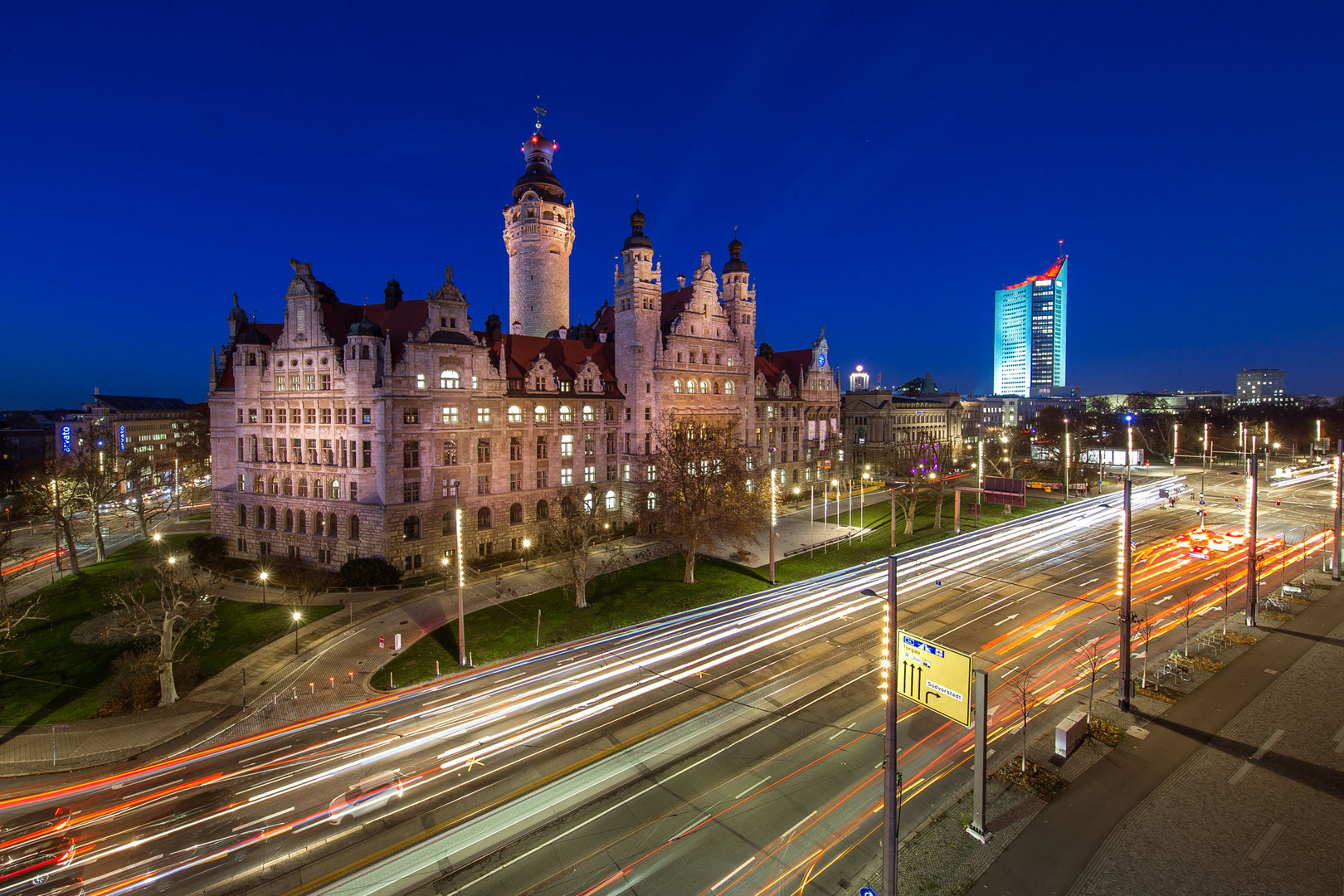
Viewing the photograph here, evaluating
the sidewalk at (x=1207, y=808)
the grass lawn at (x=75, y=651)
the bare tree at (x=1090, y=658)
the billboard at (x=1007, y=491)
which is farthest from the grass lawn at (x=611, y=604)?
the sidewalk at (x=1207, y=808)

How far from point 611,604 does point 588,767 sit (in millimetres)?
20063

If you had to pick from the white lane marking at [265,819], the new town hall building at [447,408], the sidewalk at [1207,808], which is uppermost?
the new town hall building at [447,408]

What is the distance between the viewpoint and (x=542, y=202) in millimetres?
75750

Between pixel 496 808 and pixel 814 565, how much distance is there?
35.7 meters

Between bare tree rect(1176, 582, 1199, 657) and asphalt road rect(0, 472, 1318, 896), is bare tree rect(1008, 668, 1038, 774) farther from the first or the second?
bare tree rect(1176, 582, 1199, 657)

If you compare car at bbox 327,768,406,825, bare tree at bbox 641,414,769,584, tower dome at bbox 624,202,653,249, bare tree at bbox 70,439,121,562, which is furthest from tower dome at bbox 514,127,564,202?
car at bbox 327,768,406,825

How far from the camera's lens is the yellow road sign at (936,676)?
14883 millimetres

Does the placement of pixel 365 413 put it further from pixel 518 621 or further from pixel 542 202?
pixel 542 202

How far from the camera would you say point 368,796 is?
21.2m

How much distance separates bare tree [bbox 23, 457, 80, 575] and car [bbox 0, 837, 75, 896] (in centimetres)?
4300

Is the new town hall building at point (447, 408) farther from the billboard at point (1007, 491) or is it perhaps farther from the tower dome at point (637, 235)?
the billboard at point (1007, 491)

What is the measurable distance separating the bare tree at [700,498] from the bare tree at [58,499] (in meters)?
47.5

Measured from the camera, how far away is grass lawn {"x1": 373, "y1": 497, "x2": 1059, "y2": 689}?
34.7m

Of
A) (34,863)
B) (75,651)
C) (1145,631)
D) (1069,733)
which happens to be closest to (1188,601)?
(1145,631)
